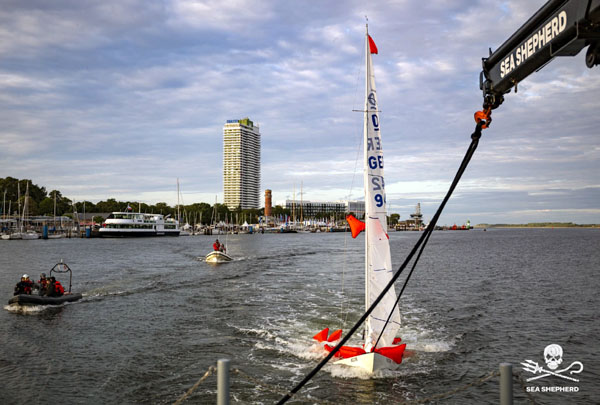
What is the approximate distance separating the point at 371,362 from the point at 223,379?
1166 cm

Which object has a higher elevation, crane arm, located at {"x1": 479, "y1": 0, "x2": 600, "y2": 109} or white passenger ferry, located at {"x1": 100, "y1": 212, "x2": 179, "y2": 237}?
crane arm, located at {"x1": 479, "y1": 0, "x2": 600, "y2": 109}

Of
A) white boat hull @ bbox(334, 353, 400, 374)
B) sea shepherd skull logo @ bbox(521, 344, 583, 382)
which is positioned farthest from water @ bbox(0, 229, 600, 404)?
white boat hull @ bbox(334, 353, 400, 374)

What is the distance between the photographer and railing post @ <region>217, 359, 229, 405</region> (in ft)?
17.1

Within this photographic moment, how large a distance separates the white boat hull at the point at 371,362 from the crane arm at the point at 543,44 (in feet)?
37.7

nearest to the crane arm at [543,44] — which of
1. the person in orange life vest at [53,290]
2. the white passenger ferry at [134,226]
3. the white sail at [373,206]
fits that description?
the white sail at [373,206]

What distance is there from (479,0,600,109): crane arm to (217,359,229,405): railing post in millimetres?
5331

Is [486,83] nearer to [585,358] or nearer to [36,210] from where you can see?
[585,358]

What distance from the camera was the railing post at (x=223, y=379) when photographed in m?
5.22

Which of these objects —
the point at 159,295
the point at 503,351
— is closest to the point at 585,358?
the point at 503,351

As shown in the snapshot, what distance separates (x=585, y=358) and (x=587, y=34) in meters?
19.6

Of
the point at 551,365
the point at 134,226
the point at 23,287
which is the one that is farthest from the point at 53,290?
the point at 134,226

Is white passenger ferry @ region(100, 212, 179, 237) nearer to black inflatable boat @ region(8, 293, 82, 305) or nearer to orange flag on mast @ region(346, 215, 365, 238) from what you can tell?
black inflatable boat @ region(8, 293, 82, 305)

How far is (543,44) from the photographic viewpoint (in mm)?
5383

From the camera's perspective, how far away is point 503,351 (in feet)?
67.3
